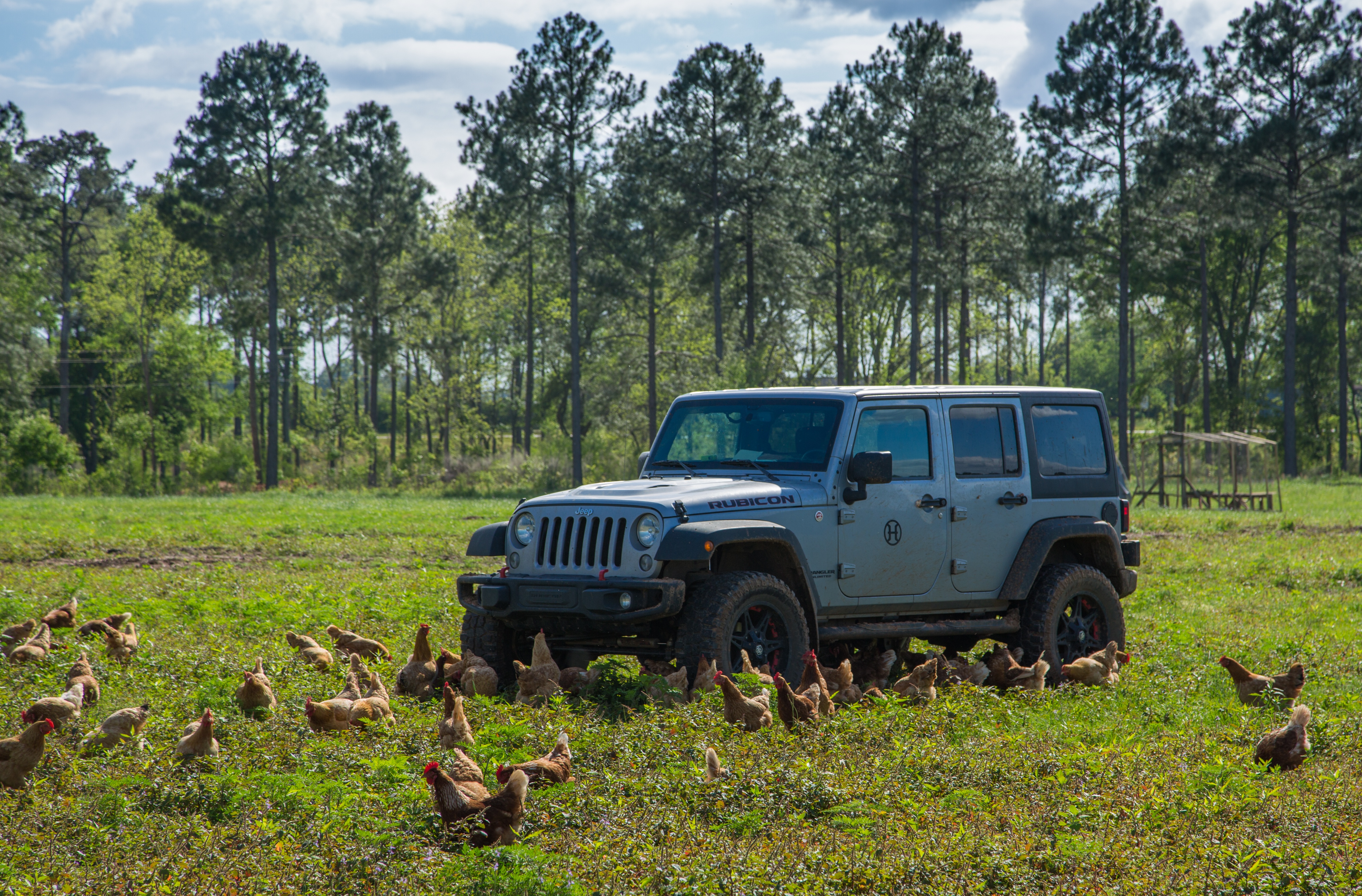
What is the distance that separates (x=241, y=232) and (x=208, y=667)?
39.0 metres

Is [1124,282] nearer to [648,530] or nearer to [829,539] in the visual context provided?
[829,539]

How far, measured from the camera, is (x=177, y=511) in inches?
1080

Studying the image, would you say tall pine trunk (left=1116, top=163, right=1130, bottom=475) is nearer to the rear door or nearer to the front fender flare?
the rear door

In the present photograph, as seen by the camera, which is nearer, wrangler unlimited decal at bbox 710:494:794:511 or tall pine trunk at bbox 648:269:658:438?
wrangler unlimited decal at bbox 710:494:794:511

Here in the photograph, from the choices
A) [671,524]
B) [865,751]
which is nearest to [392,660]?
[671,524]

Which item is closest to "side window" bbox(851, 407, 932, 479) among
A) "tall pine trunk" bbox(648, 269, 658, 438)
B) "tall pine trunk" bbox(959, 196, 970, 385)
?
"tall pine trunk" bbox(648, 269, 658, 438)

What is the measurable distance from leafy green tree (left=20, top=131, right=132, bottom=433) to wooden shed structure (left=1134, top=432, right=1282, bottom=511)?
46.9 meters

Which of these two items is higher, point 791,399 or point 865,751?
point 791,399

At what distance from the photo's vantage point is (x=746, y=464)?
8.26 meters

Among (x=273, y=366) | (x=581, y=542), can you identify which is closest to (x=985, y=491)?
(x=581, y=542)

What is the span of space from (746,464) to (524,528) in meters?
1.67

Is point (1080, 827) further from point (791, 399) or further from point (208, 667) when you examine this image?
point (208, 667)

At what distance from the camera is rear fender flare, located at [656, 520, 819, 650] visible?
6.97 m

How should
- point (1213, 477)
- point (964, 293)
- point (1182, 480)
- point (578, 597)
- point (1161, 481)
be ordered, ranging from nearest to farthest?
point (578, 597)
point (1182, 480)
point (1161, 481)
point (1213, 477)
point (964, 293)
